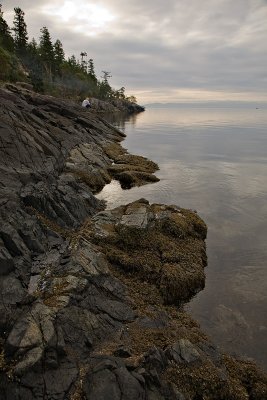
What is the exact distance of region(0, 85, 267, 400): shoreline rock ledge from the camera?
13070 millimetres

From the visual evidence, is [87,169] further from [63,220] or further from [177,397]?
[177,397]

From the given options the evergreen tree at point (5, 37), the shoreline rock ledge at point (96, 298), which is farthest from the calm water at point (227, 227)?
the evergreen tree at point (5, 37)

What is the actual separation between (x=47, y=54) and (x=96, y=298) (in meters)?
140

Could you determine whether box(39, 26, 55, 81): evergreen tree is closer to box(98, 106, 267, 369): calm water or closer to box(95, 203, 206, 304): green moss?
box(98, 106, 267, 369): calm water

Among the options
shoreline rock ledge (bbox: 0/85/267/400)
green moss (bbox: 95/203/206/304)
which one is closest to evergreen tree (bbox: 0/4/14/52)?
shoreline rock ledge (bbox: 0/85/267/400)

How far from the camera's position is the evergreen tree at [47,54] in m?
134

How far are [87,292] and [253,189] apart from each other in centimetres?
3690

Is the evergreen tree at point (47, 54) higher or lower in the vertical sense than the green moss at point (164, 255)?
higher

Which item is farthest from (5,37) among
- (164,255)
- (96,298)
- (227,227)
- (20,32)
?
(96,298)

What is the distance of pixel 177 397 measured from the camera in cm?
1319

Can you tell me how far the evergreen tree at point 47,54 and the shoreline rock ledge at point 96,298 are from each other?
11493 centimetres

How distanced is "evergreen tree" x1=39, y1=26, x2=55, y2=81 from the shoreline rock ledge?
115 metres

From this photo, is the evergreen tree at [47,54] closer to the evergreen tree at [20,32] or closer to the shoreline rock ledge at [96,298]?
the evergreen tree at [20,32]

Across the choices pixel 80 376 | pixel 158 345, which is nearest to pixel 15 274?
pixel 80 376
